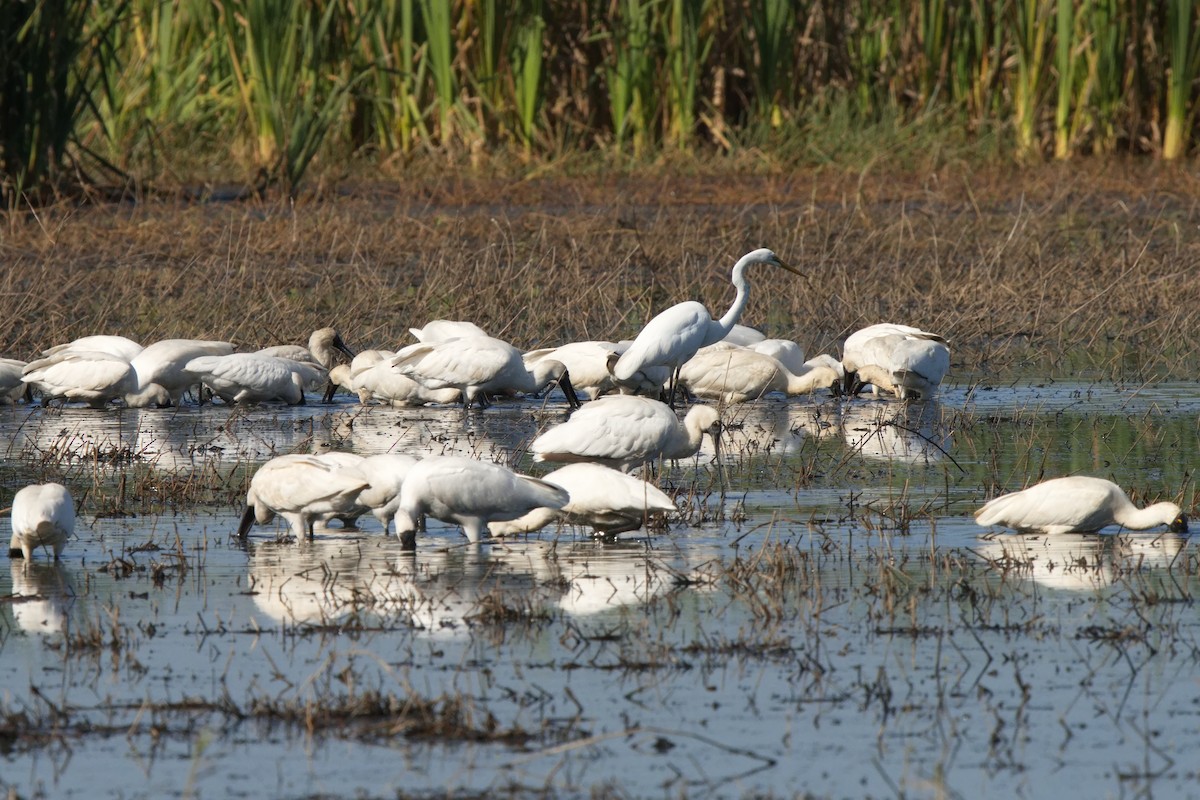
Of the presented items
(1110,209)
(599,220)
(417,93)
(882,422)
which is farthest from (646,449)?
(417,93)

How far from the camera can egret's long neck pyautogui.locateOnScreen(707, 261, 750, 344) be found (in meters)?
11.4

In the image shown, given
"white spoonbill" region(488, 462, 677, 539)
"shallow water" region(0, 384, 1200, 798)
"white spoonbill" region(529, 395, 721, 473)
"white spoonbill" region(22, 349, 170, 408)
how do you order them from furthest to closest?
"white spoonbill" region(22, 349, 170, 408), "white spoonbill" region(529, 395, 721, 473), "white spoonbill" region(488, 462, 677, 539), "shallow water" region(0, 384, 1200, 798)

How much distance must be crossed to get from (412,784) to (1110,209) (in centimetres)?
1579

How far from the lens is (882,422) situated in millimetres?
10375

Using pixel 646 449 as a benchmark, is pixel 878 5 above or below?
above

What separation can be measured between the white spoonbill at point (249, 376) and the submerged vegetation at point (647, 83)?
8.11 m

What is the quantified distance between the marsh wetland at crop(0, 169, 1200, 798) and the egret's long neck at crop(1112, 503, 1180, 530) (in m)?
0.08

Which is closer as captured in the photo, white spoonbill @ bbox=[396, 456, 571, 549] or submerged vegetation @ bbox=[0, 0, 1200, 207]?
white spoonbill @ bbox=[396, 456, 571, 549]

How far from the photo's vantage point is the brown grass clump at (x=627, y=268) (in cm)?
1359

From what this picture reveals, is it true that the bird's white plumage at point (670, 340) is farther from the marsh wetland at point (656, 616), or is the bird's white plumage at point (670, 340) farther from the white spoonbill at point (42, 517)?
the white spoonbill at point (42, 517)

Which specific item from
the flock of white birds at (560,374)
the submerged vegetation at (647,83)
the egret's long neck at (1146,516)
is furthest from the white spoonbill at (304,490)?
the submerged vegetation at (647,83)

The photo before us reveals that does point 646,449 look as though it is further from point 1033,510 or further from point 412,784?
point 412,784

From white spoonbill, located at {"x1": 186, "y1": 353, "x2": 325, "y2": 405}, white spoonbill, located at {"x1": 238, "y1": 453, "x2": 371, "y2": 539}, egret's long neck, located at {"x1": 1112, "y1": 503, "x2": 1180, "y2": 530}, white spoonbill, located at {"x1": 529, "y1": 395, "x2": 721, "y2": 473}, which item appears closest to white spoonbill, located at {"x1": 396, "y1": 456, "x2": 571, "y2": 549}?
white spoonbill, located at {"x1": 238, "y1": 453, "x2": 371, "y2": 539}

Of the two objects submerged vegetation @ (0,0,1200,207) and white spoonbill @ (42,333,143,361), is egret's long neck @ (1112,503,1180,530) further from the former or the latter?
submerged vegetation @ (0,0,1200,207)
